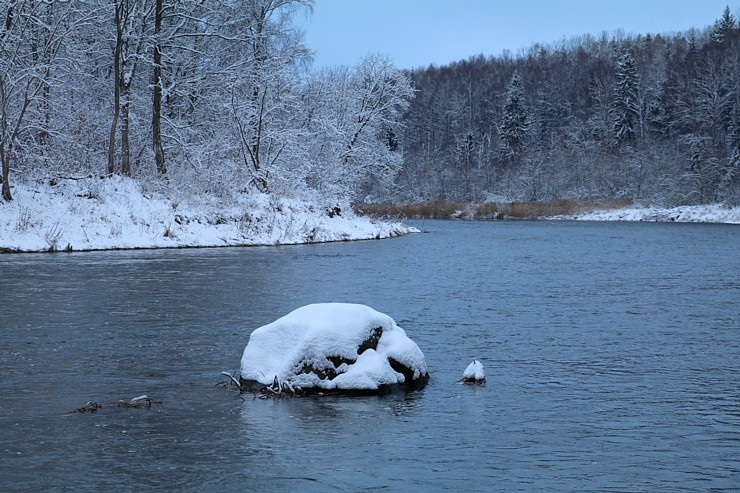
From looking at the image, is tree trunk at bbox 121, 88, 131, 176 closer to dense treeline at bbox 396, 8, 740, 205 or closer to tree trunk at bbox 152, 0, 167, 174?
tree trunk at bbox 152, 0, 167, 174

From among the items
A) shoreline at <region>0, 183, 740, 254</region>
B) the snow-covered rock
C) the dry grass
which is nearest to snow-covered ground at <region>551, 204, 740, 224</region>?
the dry grass

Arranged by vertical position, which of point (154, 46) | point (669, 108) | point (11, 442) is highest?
point (669, 108)

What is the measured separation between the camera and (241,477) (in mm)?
6609

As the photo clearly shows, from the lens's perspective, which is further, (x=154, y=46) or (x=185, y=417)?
(x=154, y=46)

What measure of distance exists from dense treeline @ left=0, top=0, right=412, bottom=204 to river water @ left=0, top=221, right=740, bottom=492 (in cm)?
1258

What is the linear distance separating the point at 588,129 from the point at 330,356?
104 m

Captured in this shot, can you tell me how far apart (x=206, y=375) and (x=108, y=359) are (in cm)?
→ 163

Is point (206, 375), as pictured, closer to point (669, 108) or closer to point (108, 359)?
point (108, 359)

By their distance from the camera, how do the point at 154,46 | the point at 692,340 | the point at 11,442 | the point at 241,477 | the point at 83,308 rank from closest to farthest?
the point at 241,477
the point at 11,442
the point at 692,340
the point at 83,308
the point at 154,46

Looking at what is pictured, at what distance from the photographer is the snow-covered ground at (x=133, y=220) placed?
2758cm

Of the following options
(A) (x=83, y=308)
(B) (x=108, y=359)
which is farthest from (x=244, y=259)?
(B) (x=108, y=359)

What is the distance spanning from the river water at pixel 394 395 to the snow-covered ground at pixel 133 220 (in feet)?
24.1

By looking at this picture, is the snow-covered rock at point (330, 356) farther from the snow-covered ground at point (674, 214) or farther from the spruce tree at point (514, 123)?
the spruce tree at point (514, 123)

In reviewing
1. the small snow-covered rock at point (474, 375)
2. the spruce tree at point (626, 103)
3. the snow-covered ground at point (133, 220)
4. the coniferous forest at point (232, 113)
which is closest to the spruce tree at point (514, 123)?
the coniferous forest at point (232, 113)
